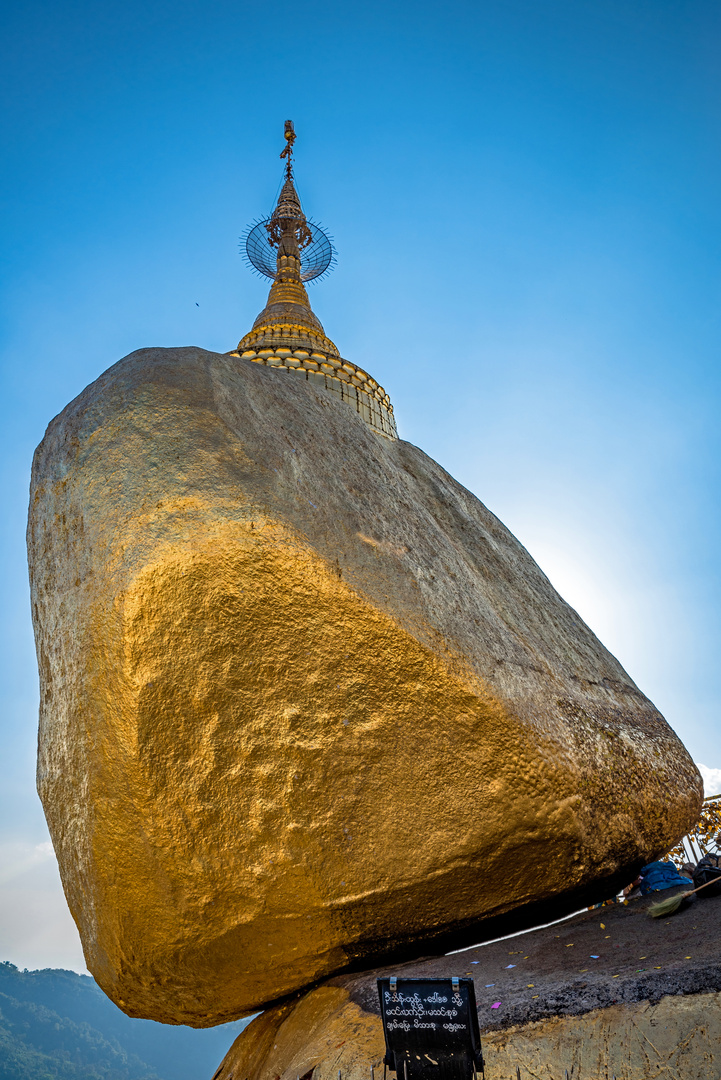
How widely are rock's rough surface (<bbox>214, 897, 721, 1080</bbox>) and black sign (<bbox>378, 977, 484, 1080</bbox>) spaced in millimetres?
533

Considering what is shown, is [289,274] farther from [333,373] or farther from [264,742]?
[264,742]

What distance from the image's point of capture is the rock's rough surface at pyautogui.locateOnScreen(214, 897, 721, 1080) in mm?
3592

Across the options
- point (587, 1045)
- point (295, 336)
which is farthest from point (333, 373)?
point (587, 1045)

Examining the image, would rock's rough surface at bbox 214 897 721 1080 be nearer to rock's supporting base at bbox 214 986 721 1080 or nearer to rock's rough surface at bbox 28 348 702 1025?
rock's supporting base at bbox 214 986 721 1080

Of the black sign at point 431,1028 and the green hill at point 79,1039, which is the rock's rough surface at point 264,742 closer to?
the black sign at point 431,1028

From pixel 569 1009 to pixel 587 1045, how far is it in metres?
0.23

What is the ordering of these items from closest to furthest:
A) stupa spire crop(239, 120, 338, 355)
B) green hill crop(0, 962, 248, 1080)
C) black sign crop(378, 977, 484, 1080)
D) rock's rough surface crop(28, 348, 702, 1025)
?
black sign crop(378, 977, 484, 1080), rock's rough surface crop(28, 348, 702, 1025), stupa spire crop(239, 120, 338, 355), green hill crop(0, 962, 248, 1080)

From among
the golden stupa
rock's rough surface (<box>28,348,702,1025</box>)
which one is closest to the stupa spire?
the golden stupa

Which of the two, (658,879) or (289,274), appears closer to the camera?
(658,879)

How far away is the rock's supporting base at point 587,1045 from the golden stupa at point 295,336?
6.58 metres

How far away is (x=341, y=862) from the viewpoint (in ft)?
16.0

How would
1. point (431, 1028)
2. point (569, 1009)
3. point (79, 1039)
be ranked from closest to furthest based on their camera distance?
point (431, 1028), point (569, 1009), point (79, 1039)

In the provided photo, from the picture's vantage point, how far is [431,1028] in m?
3.49

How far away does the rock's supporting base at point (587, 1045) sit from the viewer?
3.50m
